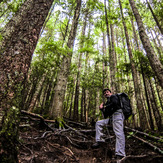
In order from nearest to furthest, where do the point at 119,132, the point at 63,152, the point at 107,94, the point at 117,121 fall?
the point at 63,152 → the point at 119,132 → the point at 117,121 → the point at 107,94

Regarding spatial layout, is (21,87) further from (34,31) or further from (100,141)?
(100,141)

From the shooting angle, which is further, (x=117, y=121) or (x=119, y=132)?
(x=117, y=121)

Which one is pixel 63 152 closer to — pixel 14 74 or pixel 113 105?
pixel 113 105

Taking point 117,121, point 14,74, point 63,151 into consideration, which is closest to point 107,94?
point 117,121

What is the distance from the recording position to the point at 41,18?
6.98 feet

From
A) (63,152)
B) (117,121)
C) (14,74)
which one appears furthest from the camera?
(117,121)

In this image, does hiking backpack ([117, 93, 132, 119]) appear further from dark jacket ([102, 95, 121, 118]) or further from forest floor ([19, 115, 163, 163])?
forest floor ([19, 115, 163, 163])

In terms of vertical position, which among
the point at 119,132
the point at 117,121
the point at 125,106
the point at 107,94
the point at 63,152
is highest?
the point at 107,94

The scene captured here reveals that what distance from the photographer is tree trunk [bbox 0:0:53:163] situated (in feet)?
4.51

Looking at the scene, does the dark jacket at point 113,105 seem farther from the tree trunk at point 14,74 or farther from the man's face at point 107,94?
the tree trunk at point 14,74

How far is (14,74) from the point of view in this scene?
1.57 metres

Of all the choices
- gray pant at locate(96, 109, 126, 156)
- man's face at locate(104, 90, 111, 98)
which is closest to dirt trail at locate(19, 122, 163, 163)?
gray pant at locate(96, 109, 126, 156)

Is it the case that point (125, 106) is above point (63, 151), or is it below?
above

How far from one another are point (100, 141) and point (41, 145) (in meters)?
1.76
